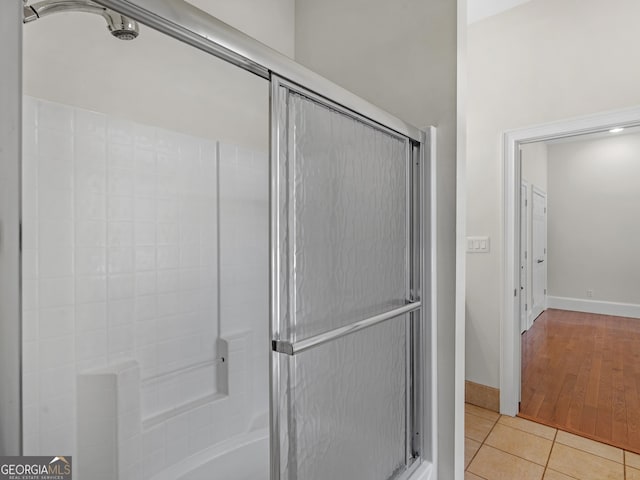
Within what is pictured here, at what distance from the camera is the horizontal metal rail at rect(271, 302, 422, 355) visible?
86cm

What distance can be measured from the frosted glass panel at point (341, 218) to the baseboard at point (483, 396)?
1659mm

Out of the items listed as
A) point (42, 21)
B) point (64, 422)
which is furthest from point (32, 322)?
point (42, 21)

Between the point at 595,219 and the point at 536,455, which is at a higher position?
the point at 595,219

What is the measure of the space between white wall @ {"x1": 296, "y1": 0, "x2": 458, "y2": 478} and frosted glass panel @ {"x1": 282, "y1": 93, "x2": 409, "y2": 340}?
190 millimetres

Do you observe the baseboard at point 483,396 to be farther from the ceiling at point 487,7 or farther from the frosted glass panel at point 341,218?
the ceiling at point 487,7

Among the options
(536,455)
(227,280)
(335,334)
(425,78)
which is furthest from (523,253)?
(335,334)

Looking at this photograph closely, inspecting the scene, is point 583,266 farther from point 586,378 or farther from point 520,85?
point 520,85

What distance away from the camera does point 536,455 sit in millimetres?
2039

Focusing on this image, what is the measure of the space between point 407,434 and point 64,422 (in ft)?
3.95

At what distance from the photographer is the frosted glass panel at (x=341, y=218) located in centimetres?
93

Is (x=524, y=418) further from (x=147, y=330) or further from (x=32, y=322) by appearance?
(x=32, y=322)

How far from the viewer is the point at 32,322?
3.67 ft

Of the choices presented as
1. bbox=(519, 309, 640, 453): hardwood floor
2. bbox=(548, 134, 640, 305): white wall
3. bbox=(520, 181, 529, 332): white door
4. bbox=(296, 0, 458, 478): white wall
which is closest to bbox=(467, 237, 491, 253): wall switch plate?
bbox=(520, 181, 529, 332): white door

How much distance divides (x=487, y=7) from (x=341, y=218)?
231cm
